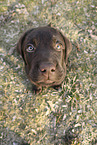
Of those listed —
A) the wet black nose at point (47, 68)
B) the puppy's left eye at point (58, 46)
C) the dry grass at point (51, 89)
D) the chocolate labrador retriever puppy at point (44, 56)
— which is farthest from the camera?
the dry grass at point (51, 89)

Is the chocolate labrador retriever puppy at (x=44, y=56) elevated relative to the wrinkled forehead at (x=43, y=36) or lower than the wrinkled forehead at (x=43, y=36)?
lower

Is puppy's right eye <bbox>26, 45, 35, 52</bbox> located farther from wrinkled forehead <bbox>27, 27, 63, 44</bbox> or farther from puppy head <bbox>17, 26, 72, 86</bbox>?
wrinkled forehead <bbox>27, 27, 63, 44</bbox>

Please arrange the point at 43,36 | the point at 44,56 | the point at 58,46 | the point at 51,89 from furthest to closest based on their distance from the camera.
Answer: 1. the point at 51,89
2. the point at 58,46
3. the point at 43,36
4. the point at 44,56

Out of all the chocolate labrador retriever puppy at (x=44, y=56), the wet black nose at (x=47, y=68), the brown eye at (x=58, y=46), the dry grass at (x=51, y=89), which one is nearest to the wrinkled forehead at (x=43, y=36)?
the chocolate labrador retriever puppy at (x=44, y=56)

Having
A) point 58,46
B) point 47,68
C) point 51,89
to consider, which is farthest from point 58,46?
point 51,89

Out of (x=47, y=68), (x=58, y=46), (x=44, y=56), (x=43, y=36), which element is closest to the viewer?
(x=47, y=68)

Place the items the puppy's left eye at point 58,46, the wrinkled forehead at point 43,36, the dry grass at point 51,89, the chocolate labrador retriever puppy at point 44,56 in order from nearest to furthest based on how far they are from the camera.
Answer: the chocolate labrador retriever puppy at point 44,56, the wrinkled forehead at point 43,36, the puppy's left eye at point 58,46, the dry grass at point 51,89

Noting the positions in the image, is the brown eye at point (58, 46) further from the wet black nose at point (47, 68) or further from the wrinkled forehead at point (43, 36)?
the wet black nose at point (47, 68)

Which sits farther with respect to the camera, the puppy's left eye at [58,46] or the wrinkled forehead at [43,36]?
the puppy's left eye at [58,46]

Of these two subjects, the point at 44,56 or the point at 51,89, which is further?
the point at 51,89

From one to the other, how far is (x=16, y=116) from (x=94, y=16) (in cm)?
425

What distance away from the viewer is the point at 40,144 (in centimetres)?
328

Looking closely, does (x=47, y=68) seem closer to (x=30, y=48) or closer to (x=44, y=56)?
(x=44, y=56)

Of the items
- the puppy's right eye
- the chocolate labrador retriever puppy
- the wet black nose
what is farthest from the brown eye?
the wet black nose
